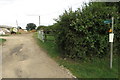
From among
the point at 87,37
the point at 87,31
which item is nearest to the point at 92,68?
the point at 87,37

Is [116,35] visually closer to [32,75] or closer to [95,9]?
[95,9]

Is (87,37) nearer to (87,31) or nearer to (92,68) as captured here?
(87,31)

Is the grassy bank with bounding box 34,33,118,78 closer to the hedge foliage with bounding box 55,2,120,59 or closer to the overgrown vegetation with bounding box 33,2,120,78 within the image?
the overgrown vegetation with bounding box 33,2,120,78

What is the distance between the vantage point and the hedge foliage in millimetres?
5547

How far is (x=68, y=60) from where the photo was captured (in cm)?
609

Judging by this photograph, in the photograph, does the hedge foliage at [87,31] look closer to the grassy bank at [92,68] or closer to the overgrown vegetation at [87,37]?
the overgrown vegetation at [87,37]

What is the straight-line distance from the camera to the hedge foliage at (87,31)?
18.2 feet

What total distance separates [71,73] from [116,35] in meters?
3.24

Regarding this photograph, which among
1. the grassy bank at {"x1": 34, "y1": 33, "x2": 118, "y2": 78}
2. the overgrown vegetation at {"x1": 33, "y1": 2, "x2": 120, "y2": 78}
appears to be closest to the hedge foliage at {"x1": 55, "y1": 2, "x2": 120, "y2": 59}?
the overgrown vegetation at {"x1": 33, "y1": 2, "x2": 120, "y2": 78}

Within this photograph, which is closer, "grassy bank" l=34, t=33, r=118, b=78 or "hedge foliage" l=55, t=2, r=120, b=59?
"grassy bank" l=34, t=33, r=118, b=78

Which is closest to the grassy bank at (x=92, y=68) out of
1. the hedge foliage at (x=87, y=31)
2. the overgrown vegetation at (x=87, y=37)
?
the overgrown vegetation at (x=87, y=37)

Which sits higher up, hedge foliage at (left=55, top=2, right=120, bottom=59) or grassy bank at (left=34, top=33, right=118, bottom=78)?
hedge foliage at (left=55, top=2, right=120, bottom=59)

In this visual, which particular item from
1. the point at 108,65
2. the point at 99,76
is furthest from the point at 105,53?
the point at 99,76

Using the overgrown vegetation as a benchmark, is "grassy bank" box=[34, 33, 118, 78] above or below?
below
